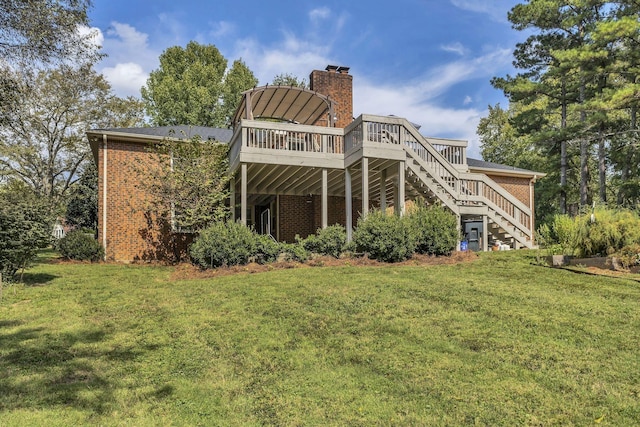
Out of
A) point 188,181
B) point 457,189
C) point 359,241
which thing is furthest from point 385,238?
point 188,181

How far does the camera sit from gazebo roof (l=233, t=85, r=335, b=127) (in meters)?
12.8

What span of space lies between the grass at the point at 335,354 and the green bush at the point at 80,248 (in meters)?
5.46

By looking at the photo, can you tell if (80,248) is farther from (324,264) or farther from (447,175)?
(447,175)

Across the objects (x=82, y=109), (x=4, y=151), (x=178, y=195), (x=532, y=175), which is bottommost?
(x=178, y=195)

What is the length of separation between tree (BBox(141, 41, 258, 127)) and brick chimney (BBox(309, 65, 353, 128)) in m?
14.8

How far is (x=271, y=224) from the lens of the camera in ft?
54.1

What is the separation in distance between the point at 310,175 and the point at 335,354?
9261mm

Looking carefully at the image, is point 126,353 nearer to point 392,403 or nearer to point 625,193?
point 392,403

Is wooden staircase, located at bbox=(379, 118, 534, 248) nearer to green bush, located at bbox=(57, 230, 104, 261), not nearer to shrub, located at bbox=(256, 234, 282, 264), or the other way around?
shrub, located at bbox=(256, 234, 282, 264)

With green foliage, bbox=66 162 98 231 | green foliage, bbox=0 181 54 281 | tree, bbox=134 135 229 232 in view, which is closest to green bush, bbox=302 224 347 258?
tree, bbox=134 135 229 232

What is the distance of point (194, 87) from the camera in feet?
99.1

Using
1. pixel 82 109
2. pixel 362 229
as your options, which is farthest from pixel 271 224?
pixel 82 109

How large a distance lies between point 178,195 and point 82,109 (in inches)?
537

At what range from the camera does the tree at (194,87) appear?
98.1ft
